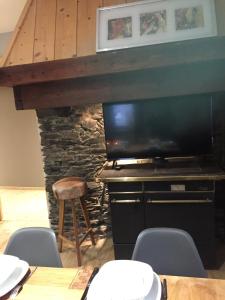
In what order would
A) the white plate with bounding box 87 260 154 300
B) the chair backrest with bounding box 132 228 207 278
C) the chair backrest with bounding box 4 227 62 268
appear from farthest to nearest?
1. the chair backrest with bounding box 4 227 62 268
2. the chair backrest with bounding box 132 228 207 278
3. the white plate with bounding box 87 260 154 300

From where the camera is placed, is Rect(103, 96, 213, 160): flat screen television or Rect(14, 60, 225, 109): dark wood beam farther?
Rect(103, 96, 213, 160): flat screen television

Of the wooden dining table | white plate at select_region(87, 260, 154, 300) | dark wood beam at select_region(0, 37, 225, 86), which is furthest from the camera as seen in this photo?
dark wood beam at select_region(0, 37, 225, 86)

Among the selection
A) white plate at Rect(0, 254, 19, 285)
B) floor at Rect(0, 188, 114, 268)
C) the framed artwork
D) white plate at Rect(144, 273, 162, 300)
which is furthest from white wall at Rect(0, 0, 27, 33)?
white plate at Rect(144, 273, 162, 300)

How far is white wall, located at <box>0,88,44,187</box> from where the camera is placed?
505cm

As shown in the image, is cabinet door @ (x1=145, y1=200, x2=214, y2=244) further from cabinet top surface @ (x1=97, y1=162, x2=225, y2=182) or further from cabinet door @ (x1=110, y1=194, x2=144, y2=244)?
cabinet top surface @ (x1=97, y1=162, x2=225, y2=182)

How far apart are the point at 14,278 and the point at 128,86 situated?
1.60 m

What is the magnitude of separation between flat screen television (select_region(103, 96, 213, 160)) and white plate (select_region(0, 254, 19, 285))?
160 centimetres

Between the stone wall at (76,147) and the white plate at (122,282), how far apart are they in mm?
1947

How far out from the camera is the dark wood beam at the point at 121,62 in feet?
6.51

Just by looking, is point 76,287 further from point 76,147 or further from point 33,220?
point 33,220

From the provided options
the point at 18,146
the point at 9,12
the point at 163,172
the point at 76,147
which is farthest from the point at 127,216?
the point at 18,146

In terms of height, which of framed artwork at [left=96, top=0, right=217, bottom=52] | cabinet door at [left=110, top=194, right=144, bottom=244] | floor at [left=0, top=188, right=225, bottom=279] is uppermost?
framed artwork at [left=96, top=0, right=217, bottom=52]

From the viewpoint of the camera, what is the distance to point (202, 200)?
241cm

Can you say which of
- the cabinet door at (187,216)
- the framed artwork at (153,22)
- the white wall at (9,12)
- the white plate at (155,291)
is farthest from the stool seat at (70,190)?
the white wall at (9,12)
